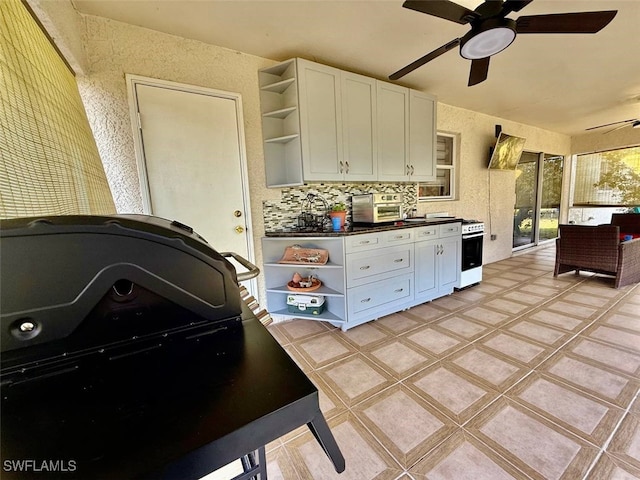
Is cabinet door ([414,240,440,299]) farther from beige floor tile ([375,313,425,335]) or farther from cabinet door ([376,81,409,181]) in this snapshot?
cabinet door ([376,81,409,181])

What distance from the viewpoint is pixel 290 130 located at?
260cm

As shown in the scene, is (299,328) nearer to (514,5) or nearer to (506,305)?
(506,305)

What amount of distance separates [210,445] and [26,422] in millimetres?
290

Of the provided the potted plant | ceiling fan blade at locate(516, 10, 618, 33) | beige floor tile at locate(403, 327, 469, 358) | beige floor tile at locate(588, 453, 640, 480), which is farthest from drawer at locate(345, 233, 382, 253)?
beige floor tile at locate(588, 453, 640, 480)

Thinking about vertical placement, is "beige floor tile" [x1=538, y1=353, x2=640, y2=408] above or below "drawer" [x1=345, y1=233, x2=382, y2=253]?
below

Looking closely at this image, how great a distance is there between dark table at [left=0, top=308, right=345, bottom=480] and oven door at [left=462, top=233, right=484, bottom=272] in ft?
11.7

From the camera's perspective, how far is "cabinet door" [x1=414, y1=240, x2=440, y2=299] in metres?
3.02

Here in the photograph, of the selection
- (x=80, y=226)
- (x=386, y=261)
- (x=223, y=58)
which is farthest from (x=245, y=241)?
(x=80, y=226)

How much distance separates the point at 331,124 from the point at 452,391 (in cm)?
237

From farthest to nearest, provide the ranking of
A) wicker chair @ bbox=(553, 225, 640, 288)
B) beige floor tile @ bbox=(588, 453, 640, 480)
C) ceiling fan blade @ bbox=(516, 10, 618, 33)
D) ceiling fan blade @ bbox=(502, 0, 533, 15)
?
wicker chair @ bbox=(553, 225, 640, 288)
ceiling fan blade @ bbox=(516, 10, 618, 33)
ceiling fan blade @ bbox=(502, 0, 533, 15)
beige floor tile @ bbox=(588, 453, 640, 480)

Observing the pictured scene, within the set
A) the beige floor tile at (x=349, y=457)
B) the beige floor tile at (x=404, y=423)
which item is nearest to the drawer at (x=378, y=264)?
the beige floor tile at (x=404, y=423)

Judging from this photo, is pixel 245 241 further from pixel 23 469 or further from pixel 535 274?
pixel 535 274

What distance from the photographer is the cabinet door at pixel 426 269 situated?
119 inches

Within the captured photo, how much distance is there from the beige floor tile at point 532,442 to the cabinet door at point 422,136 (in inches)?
98.1
